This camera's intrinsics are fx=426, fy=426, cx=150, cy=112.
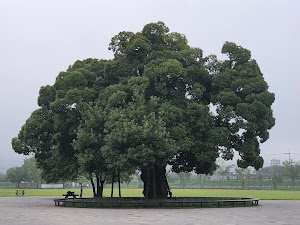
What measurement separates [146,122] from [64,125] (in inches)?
336

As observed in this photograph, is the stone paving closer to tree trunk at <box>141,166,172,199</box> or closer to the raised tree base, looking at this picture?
the raised tree base

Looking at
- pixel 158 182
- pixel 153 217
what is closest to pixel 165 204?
pixel 158 182

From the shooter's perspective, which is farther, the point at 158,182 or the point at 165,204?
the point at 158,182

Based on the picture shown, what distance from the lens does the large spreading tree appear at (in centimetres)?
2914

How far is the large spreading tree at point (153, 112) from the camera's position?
29141 mm

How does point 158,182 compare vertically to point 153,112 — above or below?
below

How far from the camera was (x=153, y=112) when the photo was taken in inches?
1168

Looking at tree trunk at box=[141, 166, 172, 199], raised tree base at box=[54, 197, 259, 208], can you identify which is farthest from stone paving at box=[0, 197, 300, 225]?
tree trunk at box=[141, 166, 172, 199]

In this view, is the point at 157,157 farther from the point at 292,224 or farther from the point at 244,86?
the point at 292,224

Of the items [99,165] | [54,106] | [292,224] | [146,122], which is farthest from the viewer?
[54,106]

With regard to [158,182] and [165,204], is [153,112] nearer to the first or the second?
[165,204]

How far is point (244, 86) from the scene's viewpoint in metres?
32.7

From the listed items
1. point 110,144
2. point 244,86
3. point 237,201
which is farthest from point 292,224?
point 244,86

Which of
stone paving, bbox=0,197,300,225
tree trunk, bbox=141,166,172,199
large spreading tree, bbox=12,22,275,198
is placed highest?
large spreading tree, bbox=12,22,275,198
